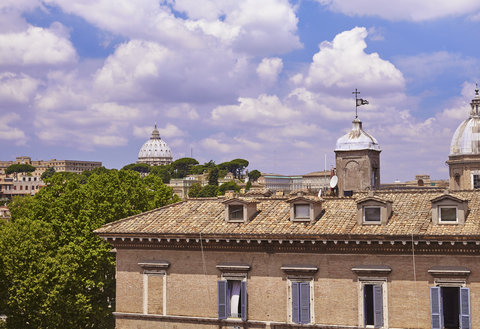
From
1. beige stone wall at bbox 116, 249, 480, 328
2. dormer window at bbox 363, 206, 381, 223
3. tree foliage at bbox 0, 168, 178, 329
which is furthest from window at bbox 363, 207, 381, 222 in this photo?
tree foliage at bbox 0, 168, 178, 329

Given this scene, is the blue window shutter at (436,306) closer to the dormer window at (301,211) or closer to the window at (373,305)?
the window at (373,305)

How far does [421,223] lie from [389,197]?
4043 mm

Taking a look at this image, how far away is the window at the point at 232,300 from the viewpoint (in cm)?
3089

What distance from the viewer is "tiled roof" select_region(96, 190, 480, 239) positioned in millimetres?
28438

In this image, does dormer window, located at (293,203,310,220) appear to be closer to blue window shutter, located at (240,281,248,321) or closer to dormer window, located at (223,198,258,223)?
dormer window, located at (223,198,258,223)

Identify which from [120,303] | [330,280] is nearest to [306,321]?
[330,280]

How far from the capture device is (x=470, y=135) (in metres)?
72.8

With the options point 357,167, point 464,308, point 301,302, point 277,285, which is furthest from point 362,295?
point 357,167

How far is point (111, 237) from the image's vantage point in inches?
1300

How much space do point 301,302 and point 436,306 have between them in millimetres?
5513

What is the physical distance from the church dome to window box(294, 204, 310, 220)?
46.1 meters

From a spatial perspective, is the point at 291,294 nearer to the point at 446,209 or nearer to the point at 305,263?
the point at 305,263

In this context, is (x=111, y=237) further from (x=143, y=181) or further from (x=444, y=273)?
(x=143, y=181)

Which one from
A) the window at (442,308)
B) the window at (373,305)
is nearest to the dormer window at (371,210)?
the window at (373,305)
